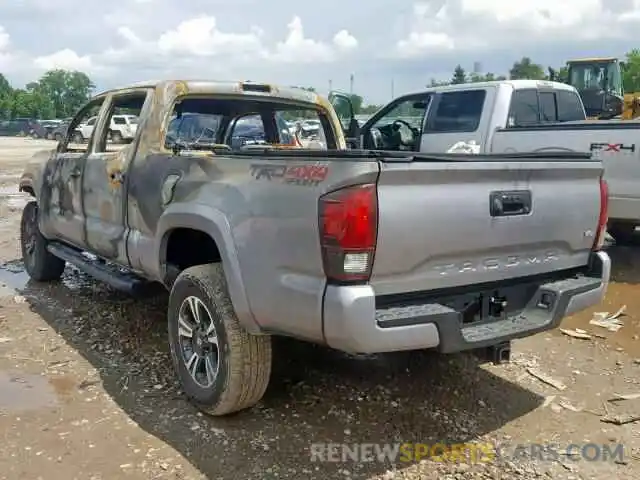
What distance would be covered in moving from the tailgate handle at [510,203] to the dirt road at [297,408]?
1211 mm

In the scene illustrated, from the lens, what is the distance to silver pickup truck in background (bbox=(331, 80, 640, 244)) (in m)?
6.64

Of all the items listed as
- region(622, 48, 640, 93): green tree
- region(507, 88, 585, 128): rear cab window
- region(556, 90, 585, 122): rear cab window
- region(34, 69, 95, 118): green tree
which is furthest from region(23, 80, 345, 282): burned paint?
region(34, 69, 95, 118): green tree

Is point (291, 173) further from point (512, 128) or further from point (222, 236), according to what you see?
point (512, 128)

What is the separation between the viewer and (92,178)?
506cm

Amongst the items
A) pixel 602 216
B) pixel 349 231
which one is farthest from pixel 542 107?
pixel 349 231

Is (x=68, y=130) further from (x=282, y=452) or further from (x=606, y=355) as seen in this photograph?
(x=606, y=355)

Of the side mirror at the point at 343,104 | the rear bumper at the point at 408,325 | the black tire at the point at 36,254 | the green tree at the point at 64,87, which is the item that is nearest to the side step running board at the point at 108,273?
the black tire at the point at 36,254

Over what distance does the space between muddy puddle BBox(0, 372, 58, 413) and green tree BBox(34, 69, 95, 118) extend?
9266 centimetres

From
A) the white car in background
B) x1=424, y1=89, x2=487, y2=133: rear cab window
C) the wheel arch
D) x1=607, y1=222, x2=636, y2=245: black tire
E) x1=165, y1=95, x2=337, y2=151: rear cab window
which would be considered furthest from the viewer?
x1=607, y1=222, x2=636, y2=245: black tire

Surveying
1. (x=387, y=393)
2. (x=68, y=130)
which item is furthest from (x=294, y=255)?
(x=68, y=130)

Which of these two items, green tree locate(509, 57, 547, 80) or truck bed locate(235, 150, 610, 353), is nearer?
truck bed locate(235, 150, 610, 353)

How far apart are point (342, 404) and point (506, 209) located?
1.49m

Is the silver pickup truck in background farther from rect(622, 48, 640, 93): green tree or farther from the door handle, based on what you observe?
rect(622, 48, 640, 93): green tree

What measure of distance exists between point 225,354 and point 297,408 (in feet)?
2.08
